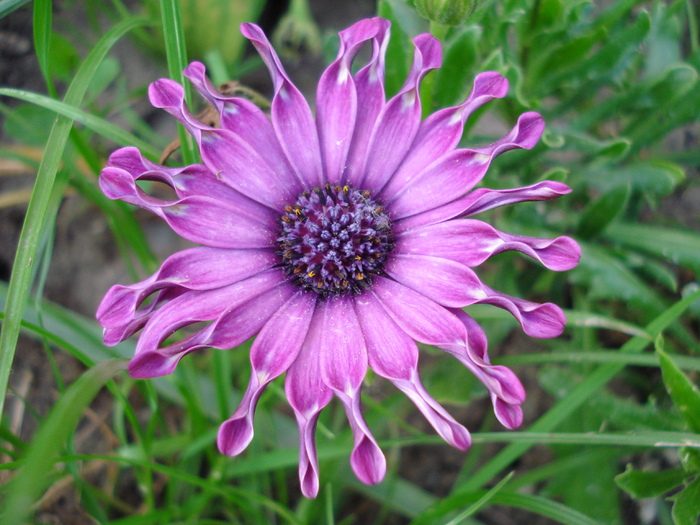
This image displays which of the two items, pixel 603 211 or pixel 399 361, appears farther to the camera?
pixel 603 211

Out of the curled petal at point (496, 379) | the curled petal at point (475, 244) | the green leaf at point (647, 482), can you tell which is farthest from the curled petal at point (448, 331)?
the green leaf at point (647, 482)

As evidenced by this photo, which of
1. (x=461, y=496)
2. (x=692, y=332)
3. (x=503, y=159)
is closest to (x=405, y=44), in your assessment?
(x=503, y=159)

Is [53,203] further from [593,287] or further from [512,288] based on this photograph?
[593,287]

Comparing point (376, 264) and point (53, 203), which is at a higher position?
point (53, 203)

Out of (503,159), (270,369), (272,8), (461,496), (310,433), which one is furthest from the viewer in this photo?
(272,8)

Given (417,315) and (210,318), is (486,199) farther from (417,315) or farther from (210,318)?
(210,318)

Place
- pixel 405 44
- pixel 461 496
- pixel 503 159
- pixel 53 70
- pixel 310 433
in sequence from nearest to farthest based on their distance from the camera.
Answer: pixel 310 433
pixel 461 496
pixel 405 44
pixel 503 159
pixel 53 70

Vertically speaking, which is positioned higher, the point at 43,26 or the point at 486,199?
the point at 43,26

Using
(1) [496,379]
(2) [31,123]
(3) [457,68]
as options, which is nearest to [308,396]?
(1) [496,379]

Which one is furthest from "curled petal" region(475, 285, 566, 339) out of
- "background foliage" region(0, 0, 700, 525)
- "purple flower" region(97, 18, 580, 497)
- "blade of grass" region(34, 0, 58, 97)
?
"blade of grass" region(34, 0, 58, 97)
